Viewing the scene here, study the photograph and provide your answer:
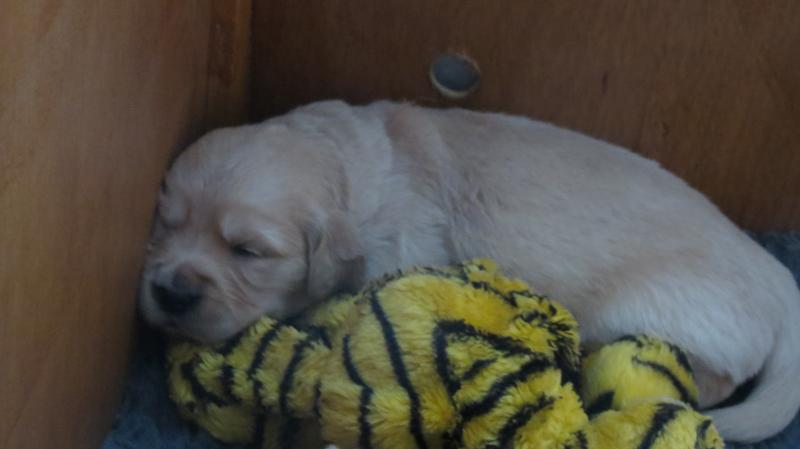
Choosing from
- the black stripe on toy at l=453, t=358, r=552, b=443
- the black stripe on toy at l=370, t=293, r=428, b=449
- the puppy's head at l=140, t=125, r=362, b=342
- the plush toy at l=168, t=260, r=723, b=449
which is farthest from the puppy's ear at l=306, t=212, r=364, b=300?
the black stripe on toy at l=453, t=358, r=552, b=443

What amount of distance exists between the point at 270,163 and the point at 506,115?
59 centimetres

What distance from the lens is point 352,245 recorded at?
6.20 feet

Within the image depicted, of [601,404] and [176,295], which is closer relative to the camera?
[601,404]

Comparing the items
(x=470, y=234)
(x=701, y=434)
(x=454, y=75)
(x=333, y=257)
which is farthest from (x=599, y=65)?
(x=701, y=434)

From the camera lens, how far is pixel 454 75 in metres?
2.30

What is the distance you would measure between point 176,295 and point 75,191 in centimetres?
42

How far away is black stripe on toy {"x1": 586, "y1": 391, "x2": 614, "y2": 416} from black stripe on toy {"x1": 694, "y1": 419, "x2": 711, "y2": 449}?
151 mm

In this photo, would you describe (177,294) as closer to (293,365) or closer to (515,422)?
(293,365)

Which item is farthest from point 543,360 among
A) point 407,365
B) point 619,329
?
point 619,329

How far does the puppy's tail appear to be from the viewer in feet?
6.08

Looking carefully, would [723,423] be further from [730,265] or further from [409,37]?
[409,37]

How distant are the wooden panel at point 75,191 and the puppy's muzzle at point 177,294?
0.04 meters

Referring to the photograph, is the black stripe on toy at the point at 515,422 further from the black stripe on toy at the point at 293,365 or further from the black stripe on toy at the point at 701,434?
the black stripe on toy at the point at 293,365

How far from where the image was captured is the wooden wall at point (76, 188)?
1151 mm
